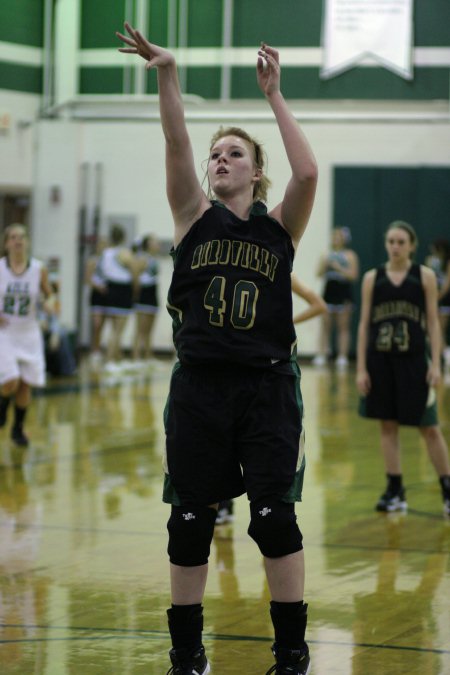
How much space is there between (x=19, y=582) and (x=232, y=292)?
89.5 inches

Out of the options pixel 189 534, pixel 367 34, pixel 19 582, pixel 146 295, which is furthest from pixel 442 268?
→ pixel 189 534

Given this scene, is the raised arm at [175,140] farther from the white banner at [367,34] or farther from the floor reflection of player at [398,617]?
the white banner at [367,34]

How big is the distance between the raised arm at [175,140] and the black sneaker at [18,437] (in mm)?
6305

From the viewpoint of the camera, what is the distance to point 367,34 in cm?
1962

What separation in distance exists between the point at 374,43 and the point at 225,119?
2.76 metres

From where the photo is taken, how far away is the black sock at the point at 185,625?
12.7ft

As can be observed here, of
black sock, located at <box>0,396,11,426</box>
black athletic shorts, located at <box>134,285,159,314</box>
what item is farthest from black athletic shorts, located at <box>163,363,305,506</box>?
black athletic shorts, located at <box>134,285,159,314</box>

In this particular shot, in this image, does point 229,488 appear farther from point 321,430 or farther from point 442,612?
point 321,430

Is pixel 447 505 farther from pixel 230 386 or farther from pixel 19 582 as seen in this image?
pixel 230 386

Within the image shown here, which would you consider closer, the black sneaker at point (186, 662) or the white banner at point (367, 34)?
the black sneaker at point (186, 662)

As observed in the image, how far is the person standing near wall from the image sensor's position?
1902cm

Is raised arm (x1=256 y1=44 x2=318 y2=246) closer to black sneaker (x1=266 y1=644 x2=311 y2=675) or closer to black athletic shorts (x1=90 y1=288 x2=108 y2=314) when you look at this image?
black sneaker (x1=266 y1=644 x2=311 y2=675)

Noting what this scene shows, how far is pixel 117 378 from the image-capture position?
54.0 feet

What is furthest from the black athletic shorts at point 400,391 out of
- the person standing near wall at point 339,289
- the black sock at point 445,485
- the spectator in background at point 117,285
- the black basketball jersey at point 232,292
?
the person standing near wall at point 339,289
